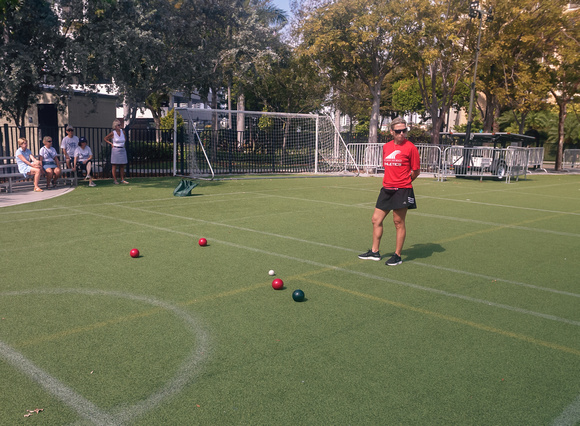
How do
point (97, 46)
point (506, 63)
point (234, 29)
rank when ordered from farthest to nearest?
1. point (506, 63)
2. point (234, 29)
3. point (97, 46)

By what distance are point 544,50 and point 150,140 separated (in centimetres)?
2318

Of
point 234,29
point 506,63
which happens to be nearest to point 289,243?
point 234,29

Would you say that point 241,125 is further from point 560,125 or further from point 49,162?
point 560,125

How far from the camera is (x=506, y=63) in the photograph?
29.8 meters

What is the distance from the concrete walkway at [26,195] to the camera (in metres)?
12.4

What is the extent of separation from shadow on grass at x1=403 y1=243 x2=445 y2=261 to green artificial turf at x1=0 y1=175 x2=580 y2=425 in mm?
63

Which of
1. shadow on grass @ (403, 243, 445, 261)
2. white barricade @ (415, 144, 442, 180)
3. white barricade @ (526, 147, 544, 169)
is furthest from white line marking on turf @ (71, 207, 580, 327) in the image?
white barricade @ (526, 147, 544, 169)

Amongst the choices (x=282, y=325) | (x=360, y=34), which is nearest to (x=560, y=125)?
(x=360, y=34)

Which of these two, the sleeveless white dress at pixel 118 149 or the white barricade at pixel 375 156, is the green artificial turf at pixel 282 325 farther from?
the white barricade at pixel 375 156

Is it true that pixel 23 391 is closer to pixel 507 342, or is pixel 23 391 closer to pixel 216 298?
pixel 216 298

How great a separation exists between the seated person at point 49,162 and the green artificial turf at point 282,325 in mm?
5234

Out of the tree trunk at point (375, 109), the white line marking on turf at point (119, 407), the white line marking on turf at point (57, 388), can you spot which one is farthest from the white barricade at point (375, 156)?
the white line marking on turf at point (57, 388)

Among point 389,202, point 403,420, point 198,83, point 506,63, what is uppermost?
point 506,63

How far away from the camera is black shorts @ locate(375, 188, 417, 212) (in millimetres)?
7074
